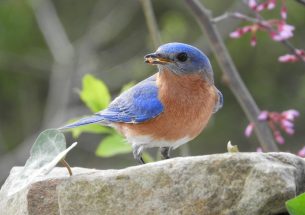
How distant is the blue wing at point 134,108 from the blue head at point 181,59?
0.20 meters

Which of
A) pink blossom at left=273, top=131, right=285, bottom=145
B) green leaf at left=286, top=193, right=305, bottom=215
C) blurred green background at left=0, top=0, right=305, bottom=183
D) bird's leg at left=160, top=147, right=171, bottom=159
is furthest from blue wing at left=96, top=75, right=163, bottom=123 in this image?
blurred green background at left=0, top=0, right=305, bottom=183

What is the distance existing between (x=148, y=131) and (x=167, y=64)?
1.27 ft

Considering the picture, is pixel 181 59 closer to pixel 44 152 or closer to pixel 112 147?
pixel 112 147

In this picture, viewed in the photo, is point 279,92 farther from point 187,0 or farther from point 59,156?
point 59,156

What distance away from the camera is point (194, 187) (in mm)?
2723

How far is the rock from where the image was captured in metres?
2.66

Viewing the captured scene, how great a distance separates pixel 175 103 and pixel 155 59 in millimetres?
319

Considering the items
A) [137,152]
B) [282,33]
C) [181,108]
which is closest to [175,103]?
[181,108]

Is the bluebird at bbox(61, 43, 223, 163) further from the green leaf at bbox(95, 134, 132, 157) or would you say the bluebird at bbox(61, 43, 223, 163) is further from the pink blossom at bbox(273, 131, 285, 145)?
the pink blossom at bbox(273, 131, 285, 145)

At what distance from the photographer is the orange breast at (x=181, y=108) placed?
160 inches

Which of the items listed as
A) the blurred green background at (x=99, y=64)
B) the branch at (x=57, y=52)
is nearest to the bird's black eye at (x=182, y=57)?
the blurred green background at (x=99, y=64)

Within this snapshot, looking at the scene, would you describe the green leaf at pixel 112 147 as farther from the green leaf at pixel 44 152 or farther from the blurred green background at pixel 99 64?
the blurred green background at pixel 99 64

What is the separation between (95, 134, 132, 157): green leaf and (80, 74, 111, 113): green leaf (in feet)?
0.84

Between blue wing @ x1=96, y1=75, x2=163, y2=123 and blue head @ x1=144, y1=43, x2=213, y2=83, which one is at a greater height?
blue head @ x1=144, y1=43, x2=213, y2=83
